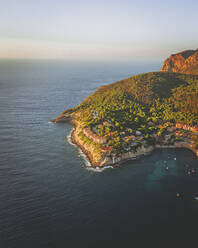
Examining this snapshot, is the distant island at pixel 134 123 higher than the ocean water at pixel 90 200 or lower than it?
higher

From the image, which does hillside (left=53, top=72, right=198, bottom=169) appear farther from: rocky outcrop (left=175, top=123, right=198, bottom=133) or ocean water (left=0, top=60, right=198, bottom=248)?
ocean water (left=0, top=60, right=198, bottom=248)

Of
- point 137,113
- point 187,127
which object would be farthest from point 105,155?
point 137,113

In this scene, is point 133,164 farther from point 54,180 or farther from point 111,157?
point 54,180

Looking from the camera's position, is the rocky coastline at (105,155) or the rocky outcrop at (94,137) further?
the rocky outcrop at (94,137)

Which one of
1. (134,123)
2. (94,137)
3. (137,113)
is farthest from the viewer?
(137,113)

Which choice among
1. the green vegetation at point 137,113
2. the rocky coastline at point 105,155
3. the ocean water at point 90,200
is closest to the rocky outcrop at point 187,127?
the green vegetation at point 137,113

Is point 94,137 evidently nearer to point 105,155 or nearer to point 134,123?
point 105,155

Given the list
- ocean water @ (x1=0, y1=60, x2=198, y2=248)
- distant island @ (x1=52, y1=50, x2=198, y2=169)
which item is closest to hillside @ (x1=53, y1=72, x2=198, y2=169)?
distant island @ (x1=52, y1=50, x2=198, y2=169)

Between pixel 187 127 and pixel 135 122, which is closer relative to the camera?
pixel 187 127

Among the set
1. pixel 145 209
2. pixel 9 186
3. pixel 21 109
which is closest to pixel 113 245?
pixel 145 209

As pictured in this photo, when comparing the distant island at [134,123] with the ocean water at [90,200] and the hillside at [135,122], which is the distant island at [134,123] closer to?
the hillside at [135,122]
